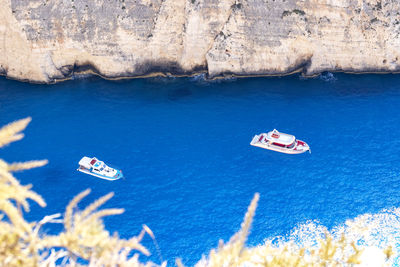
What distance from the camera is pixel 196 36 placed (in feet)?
163

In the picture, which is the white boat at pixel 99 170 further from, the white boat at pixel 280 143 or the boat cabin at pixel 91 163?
the white boat at pixel 280 143

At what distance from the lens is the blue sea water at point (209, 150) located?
36.4 metres

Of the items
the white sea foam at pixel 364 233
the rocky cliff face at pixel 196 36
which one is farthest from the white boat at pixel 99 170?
the white sea foam at pixel 364 233

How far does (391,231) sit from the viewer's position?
114 feet

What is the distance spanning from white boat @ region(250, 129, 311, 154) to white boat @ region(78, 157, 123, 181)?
14.2 metres

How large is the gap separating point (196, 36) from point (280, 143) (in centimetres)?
1721

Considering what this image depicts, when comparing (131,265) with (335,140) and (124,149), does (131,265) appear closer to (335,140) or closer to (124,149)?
(124,149)

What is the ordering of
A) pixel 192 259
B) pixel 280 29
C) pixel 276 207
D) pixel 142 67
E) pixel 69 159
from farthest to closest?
pixel 142 67
pixel 280 29
pixel 69 159
pixel 276 207
pixel 192 259

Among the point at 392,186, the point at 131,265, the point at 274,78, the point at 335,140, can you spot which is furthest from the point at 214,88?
the point at 131,265

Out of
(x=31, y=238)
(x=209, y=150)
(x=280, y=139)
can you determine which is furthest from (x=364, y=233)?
(x=31, y=238)

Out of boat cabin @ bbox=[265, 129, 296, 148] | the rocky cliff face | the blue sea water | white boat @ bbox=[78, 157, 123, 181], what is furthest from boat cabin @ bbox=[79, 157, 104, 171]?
boat cabin @ bbox=[265, 129, 296, 148]

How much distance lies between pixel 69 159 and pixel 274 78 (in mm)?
26224

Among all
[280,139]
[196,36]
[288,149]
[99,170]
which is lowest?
[99,170]

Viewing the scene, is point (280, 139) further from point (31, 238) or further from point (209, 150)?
point (31, 238)
